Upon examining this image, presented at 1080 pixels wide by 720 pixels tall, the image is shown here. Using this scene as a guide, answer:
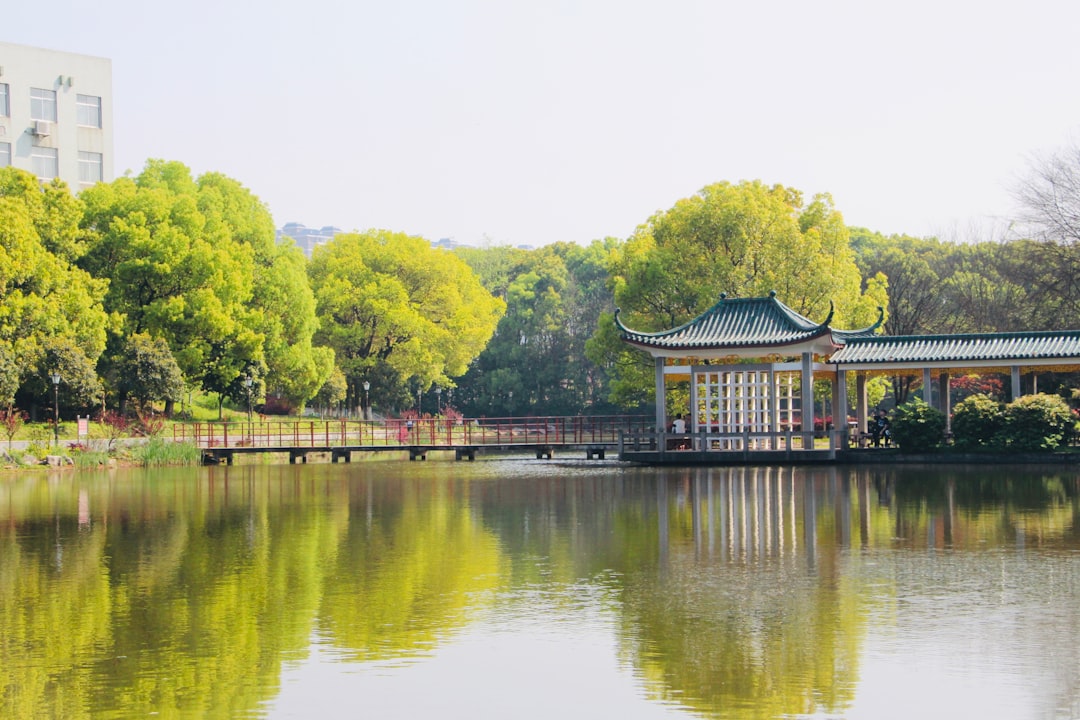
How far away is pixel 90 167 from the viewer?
6469 centimetres

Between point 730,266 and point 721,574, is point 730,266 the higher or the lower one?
the higher one

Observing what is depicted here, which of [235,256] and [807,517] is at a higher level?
[235,256]

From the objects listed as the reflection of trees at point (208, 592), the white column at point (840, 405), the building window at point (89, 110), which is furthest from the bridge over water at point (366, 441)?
the building window at point (89, 110)

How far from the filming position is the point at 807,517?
19984 mm

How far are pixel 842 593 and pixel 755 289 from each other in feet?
105

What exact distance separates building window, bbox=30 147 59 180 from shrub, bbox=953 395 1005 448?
43618mm

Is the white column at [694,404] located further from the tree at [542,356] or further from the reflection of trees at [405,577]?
the tree at [542,356]

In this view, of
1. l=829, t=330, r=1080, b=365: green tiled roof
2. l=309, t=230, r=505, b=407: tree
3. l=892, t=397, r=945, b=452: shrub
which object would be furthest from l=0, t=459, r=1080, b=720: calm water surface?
l=309, t=230, r=505, b=407: tree

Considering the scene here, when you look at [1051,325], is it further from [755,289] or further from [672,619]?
[672,619]

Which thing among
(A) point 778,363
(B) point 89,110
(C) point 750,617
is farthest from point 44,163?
(C) point 750,617

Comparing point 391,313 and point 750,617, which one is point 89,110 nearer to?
point 391,313

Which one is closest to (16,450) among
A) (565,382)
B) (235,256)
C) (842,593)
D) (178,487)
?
(178,487)

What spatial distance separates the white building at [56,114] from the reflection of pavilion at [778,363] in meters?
35.7

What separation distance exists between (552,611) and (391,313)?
4756 cm
